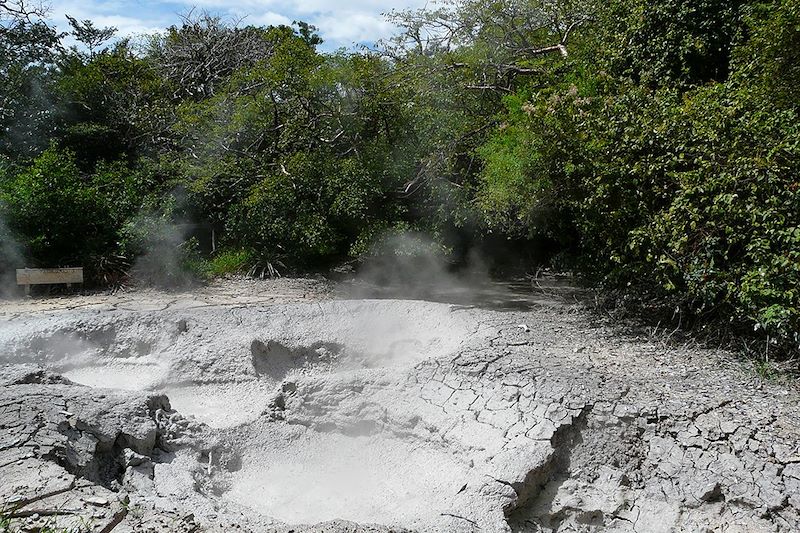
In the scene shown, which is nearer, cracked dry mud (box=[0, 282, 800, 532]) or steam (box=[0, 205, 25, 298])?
cracked dry mud (box=[0, 282, 800, 532])

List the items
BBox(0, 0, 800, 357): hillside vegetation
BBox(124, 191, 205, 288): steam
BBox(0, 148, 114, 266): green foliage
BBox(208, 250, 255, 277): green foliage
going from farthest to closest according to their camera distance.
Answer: BBox(208, 250, 255, 277): green foliage, BBox(124, 191, 205, 288): steam, BBox(0, 148, 114, 266): green foliage, BBox(0, 0, 800, 357): hillside vegetation

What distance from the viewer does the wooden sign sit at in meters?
9.56

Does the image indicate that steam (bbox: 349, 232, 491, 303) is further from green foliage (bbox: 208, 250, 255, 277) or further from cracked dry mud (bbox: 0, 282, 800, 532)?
cracked dry mud (bbox: 0, 282, 800, 532)

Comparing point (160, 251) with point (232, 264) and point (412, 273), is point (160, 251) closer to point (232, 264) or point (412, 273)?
point (232, 264)

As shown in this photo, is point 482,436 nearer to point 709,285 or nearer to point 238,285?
point 709,285

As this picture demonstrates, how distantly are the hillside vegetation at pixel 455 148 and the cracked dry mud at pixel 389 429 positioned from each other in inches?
46.0

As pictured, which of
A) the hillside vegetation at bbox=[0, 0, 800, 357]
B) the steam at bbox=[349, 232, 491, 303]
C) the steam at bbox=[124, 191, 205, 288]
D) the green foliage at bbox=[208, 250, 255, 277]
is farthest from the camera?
the green foliage at bbox=[208, 250, 255, 277]

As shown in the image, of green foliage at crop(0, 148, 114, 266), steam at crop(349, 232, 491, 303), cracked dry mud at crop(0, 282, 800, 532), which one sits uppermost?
green foliage at crop(0, 148, 114, 266)

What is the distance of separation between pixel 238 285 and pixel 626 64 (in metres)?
6.59

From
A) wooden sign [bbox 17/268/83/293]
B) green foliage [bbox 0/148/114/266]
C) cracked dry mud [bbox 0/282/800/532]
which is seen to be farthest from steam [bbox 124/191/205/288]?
cracked dry mud [bbox 0/282/800/532]

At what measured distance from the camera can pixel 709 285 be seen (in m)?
6.02

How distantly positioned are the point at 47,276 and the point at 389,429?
671 centimetres

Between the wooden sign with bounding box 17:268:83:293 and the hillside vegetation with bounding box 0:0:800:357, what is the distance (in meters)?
0.32

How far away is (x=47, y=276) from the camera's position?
381 inches
